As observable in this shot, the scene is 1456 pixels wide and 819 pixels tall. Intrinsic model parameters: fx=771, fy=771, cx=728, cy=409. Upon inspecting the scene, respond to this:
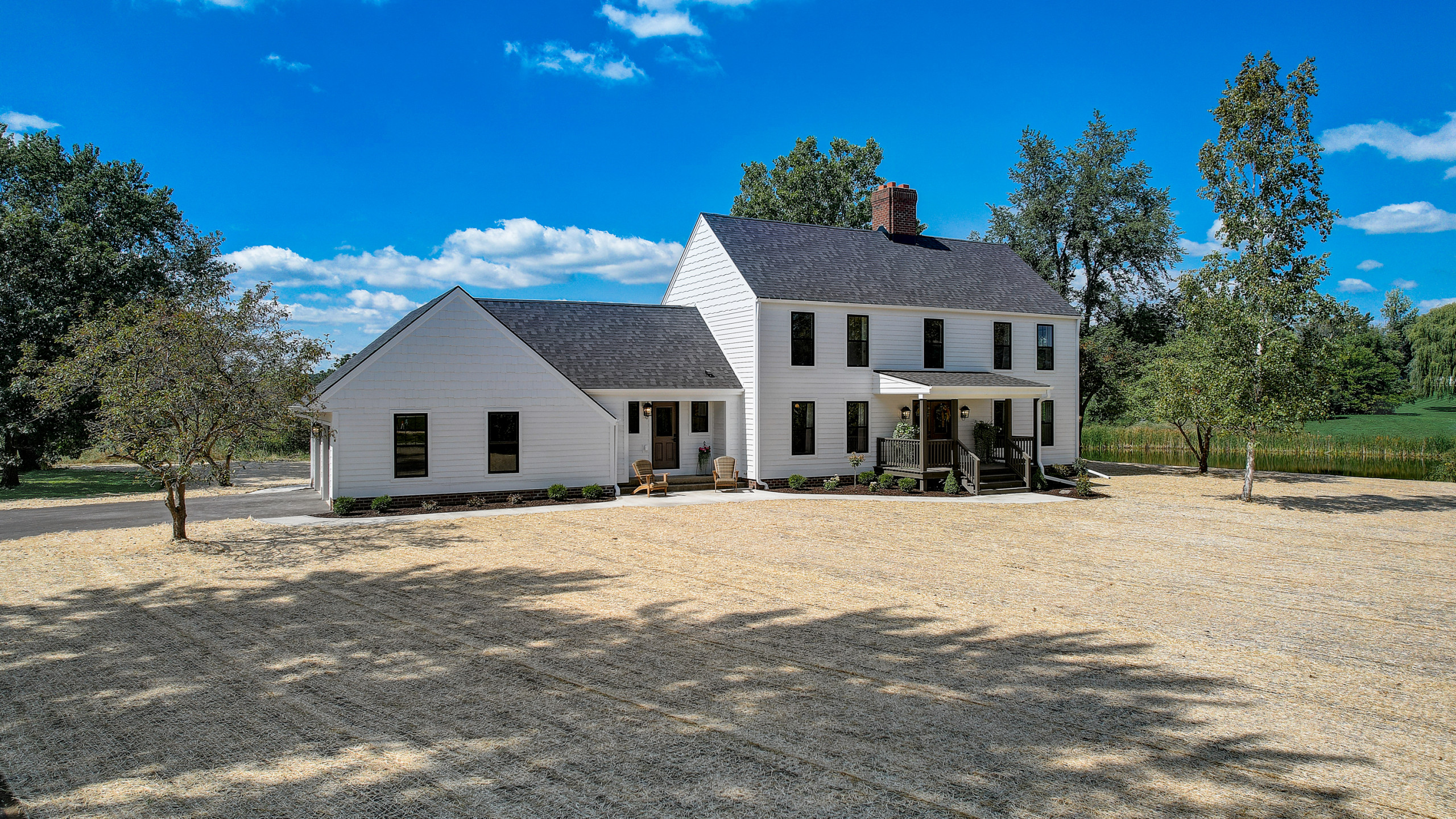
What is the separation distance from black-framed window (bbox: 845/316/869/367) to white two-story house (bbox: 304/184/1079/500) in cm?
5

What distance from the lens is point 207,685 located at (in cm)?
688

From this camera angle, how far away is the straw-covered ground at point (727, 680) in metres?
5.00

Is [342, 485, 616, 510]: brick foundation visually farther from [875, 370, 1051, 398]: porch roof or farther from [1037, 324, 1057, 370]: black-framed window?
[1037, 324, 1057, 370]: black-framed window

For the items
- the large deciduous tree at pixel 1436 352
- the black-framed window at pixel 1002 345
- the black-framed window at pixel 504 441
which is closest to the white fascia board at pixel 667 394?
the black-framed window at pixel 504 441

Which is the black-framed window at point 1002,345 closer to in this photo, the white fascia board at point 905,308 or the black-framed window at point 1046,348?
the white fascia board at point 905,308

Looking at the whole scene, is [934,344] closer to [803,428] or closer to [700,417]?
[803,428]

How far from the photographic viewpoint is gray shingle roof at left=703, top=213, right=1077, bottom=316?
902 inches

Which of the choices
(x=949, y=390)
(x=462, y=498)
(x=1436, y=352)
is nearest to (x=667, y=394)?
(x=462, y=498)

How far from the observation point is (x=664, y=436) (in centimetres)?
2273

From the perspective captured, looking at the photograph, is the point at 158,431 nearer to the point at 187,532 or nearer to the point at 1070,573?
the point at 187,532

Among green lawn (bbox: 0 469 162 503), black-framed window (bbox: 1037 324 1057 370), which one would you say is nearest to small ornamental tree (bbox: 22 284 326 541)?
green lawn (bbox: 0 469 162 503)

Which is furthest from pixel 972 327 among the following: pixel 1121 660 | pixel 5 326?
pixel 5 326

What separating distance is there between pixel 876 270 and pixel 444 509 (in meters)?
14.9

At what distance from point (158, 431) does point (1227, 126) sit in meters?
25.5
